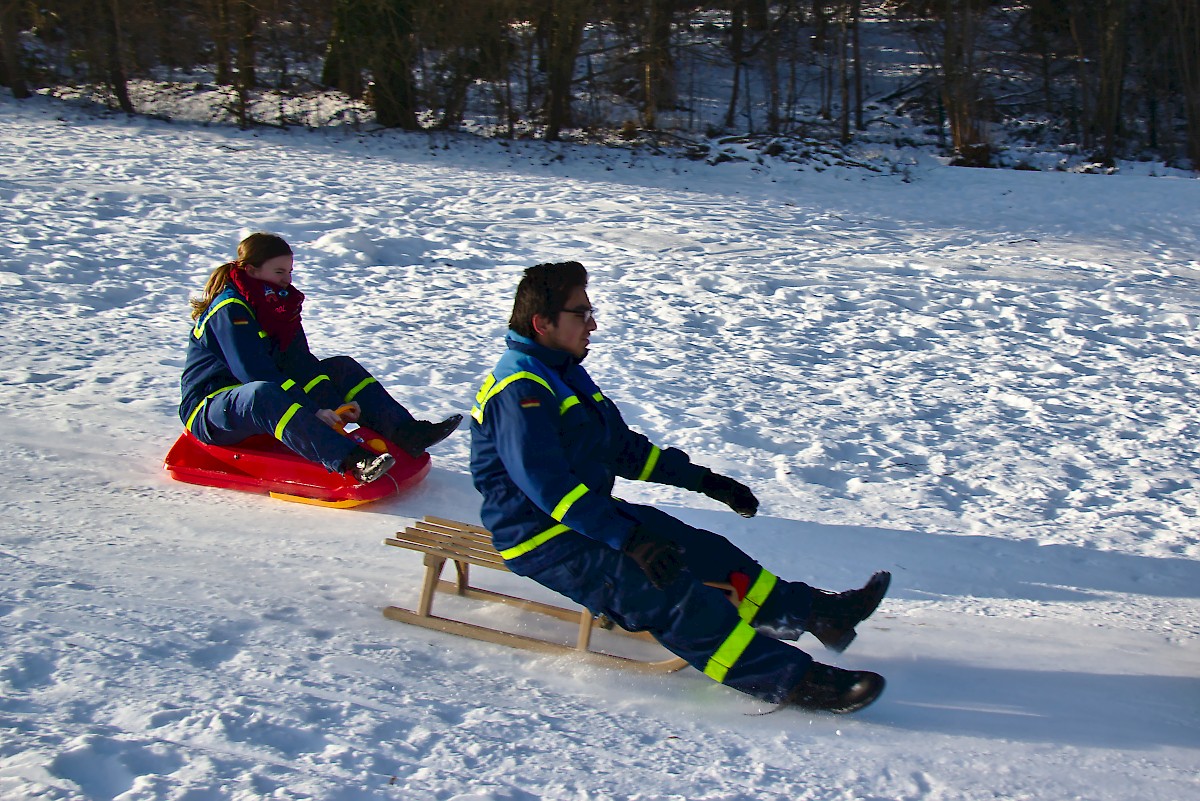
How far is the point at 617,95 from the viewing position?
15.7 m

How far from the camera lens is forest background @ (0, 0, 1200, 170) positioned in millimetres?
15109

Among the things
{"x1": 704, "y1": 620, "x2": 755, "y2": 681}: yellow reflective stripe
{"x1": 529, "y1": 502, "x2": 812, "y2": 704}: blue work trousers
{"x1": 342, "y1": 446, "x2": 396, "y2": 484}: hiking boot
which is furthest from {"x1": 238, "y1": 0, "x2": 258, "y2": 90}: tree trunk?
{"x1": 704, "y1": 620, "x2": 755, "y2": 681}: yellow reflective stripe

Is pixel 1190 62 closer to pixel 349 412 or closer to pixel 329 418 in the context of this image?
pixel 349 412

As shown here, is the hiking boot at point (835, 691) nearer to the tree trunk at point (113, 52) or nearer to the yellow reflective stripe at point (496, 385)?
the yellow reflective stripe at point (496, 385)

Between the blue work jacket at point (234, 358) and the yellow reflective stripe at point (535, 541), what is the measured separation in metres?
1.70

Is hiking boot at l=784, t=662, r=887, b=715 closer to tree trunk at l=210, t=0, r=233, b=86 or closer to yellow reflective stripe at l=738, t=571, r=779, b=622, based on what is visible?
yellow reflective stripe at l=738, t=571, r=779, b=622

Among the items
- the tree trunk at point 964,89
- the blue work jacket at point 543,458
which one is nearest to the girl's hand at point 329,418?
the blue work jacket at point 543,458

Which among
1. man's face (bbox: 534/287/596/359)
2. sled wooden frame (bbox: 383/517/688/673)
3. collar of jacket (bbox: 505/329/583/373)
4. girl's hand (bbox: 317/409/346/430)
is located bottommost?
sled wooden frame (bbox: 383/517/688/673)

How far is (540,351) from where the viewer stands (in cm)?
342

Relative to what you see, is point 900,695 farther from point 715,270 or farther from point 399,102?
point 399,102

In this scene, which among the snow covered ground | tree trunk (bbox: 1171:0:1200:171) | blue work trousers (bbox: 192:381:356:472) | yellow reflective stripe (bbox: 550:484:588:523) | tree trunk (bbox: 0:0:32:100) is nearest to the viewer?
the snow covered ground

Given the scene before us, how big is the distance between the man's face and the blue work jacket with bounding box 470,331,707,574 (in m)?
0.03

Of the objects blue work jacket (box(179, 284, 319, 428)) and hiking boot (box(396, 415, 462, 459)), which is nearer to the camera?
blue work jacket (box(179, 284, 319, 428))

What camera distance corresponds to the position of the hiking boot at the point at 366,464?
455 cm
